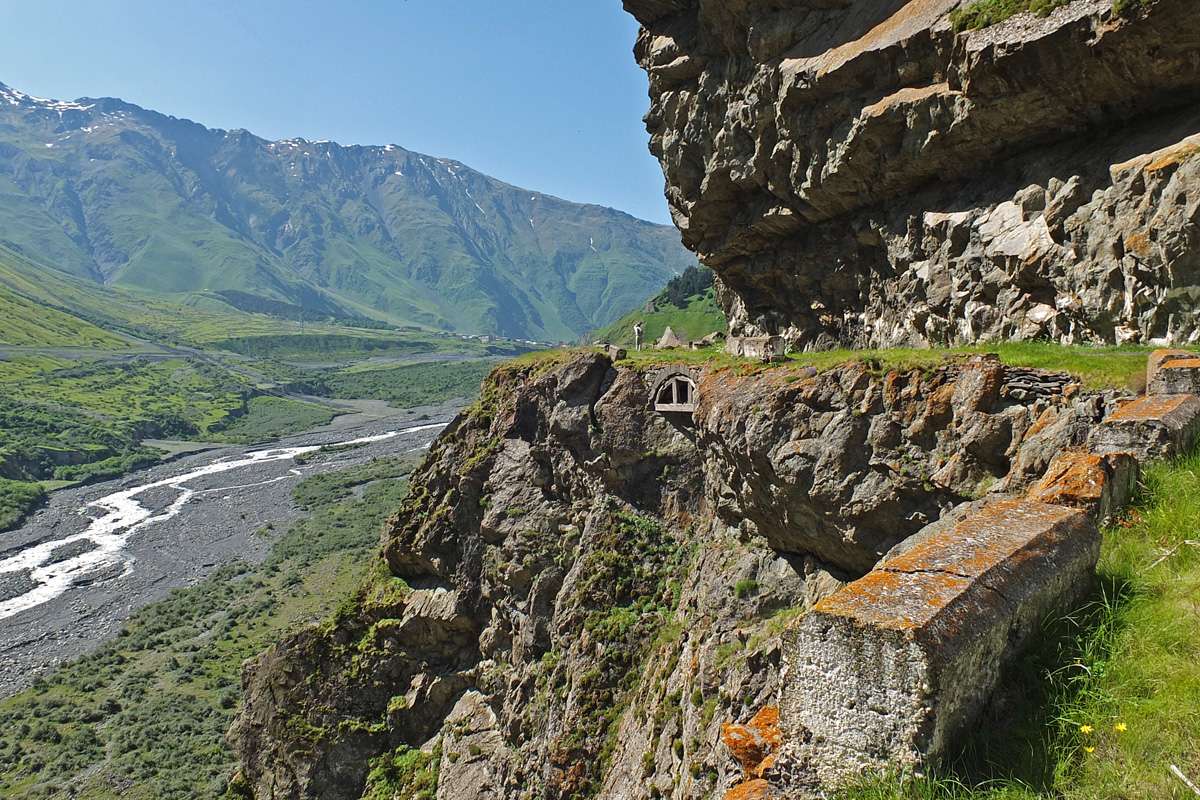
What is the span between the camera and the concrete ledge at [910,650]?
5016 mm

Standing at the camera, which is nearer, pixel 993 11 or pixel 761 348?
pixel 993 11

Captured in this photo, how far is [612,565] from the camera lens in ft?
85.1

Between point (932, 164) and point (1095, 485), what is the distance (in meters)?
19.8

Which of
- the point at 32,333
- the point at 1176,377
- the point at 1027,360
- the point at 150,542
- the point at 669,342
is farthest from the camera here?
the point at 32,333

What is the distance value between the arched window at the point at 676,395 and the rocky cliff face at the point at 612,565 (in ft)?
1.57

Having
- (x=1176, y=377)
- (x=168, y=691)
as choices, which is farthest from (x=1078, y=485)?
(x=168, y=691)

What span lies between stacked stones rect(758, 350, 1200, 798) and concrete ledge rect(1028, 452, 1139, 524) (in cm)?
106

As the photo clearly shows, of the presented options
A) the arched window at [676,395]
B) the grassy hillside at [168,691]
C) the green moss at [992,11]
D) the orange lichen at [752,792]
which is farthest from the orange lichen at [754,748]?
the grassy hillside at [168,691]

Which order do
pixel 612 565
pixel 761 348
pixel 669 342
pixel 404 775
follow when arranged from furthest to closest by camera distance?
1. pixel 669 342
2. pixel 404 775
3. pixel 612 565
4. pixel 761 348

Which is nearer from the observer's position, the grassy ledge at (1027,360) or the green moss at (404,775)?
the grassy ledge at (1027,360)

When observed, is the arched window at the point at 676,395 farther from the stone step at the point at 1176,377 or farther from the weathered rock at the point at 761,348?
the stone step at the point at 1176,377

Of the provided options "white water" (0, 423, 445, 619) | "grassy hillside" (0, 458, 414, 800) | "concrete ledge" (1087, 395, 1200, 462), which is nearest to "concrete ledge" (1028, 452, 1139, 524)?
"concrete ledge" (1087, 395, 1200, 462)

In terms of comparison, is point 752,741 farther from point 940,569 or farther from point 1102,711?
point 1102,711

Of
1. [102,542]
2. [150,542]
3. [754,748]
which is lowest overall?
[150,542]
